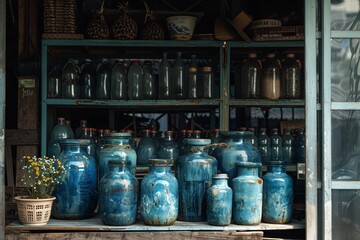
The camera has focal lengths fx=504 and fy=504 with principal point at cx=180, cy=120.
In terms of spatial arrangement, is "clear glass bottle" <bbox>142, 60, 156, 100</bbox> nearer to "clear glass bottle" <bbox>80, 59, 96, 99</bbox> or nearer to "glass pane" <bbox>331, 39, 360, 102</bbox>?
"clear glass bottle" <bbox>80, 59, 96, 99</bbox>

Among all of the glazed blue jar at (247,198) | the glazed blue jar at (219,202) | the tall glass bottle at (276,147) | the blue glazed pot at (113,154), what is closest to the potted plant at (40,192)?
the blue glazed pot at (113,154)

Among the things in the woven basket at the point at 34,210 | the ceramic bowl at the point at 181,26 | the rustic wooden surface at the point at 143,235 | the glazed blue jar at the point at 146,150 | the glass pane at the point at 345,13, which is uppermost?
the ceramic bowl at the point at 181,26

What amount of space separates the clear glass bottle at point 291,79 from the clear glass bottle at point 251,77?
9.3 inches

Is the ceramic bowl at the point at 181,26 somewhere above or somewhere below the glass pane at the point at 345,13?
above

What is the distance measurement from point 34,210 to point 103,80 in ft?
6.84

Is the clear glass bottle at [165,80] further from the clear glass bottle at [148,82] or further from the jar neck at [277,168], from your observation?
the jar neck at [277,168]

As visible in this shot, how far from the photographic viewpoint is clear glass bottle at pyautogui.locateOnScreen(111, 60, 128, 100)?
4.60 meters

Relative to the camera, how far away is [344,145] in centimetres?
286

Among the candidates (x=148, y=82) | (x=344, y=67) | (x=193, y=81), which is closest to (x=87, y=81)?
(x=148, y=82)

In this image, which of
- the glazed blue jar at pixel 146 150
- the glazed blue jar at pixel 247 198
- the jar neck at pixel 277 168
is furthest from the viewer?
the glazed blue jar at pixel 146 150

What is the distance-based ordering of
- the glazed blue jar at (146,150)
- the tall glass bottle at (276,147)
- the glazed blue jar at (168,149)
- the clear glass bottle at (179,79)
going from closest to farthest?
the glazed blue jar at (168,149)
the glazed blue jar at (146,150)
the clear glass bottle at (179,79)
the tall glass bottle at (276,147)

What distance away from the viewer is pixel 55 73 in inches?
185

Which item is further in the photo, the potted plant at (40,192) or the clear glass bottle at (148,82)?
the clear glass bottle at (148,82)

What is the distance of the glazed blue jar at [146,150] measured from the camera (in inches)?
178
